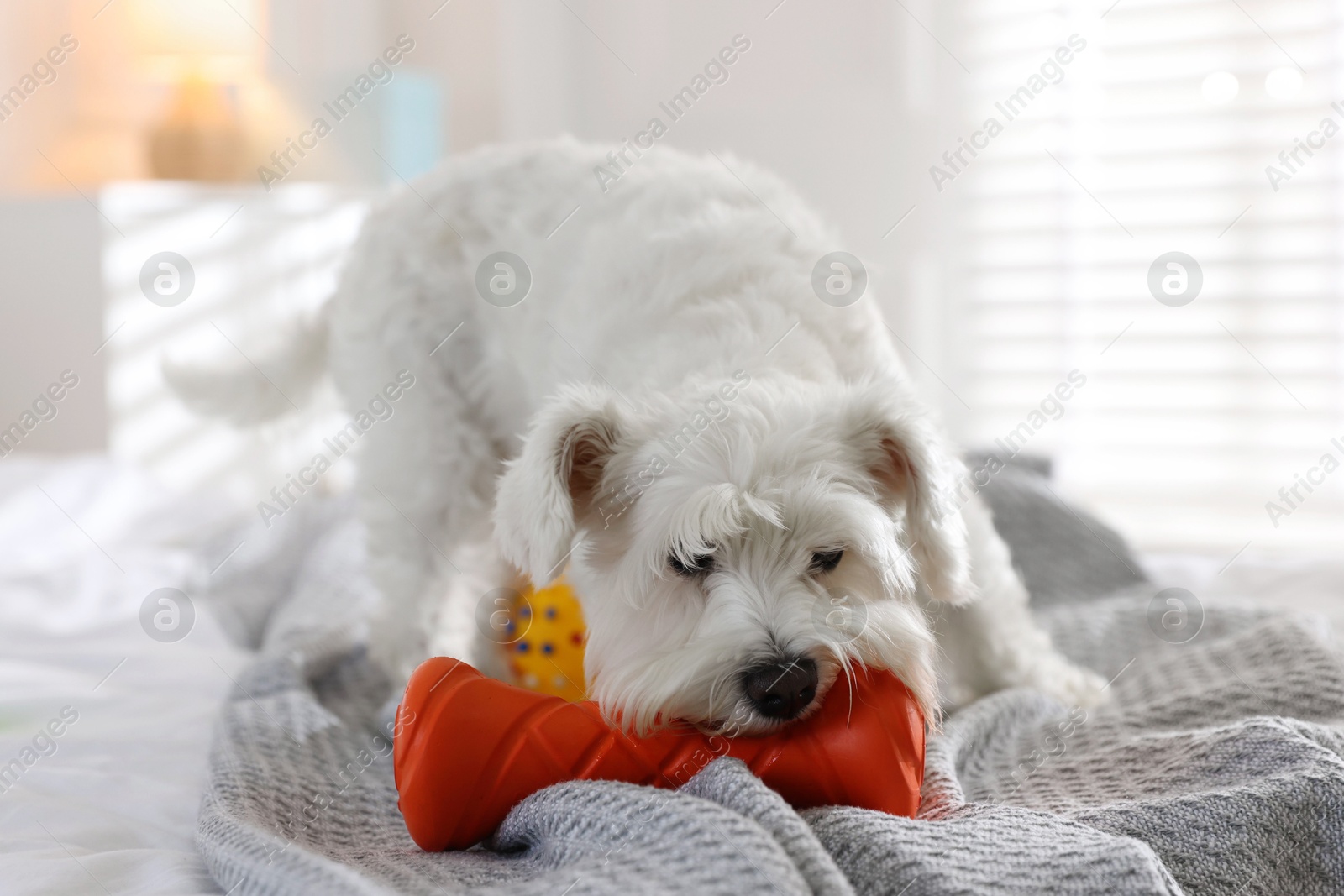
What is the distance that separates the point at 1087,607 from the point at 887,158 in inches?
89.9

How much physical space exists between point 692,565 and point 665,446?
18 centimetres

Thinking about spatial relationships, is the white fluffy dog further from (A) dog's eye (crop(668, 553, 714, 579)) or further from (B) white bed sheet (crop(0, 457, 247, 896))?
(B) white bed sheet (crop(0, 457, 247, 896))

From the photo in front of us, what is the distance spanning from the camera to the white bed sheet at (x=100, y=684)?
1447 millimetres

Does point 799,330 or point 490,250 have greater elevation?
point 490,250

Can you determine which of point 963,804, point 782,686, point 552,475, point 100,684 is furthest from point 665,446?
point 100,684

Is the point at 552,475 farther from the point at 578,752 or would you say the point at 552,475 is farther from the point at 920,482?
the point at 920,482

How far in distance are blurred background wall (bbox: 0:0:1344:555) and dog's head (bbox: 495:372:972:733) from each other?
239 cm

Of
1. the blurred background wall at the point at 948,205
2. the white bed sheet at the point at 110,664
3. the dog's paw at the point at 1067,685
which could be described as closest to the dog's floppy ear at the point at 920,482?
the dog's paw at the point at 1067,685

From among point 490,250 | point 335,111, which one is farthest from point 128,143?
point 490,250

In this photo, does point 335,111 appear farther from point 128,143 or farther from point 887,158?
point 887,158

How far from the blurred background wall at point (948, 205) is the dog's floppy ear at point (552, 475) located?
244 centimetres

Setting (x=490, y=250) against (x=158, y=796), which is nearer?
(x=158, y=796)

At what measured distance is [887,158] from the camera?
169 inches

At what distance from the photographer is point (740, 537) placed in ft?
4.83
